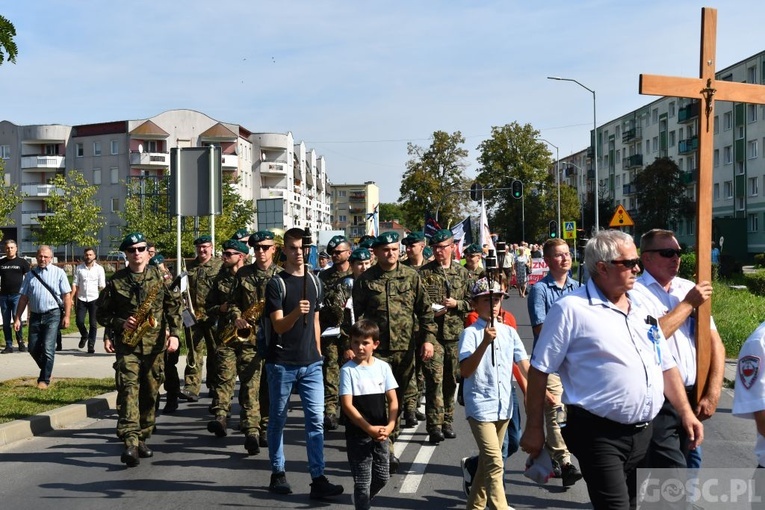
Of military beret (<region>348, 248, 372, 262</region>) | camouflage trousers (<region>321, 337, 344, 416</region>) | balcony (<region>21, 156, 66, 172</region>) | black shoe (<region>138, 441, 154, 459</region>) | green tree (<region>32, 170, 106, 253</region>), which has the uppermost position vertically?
balcony (<region>21, 156, 66, 172</region>)

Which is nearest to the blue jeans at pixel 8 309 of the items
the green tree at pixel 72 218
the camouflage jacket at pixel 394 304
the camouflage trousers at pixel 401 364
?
the camouflage jacket at pixel 394 304

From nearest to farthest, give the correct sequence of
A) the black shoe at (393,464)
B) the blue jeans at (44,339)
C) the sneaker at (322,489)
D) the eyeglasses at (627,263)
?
the eyeglasses at (627,263)
the sneaker at (322,489)
the black shoe at (393,464)
the blue jeans at (44,339)

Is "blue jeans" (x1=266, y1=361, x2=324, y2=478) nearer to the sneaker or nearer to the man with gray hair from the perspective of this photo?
the sneaker

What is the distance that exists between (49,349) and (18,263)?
469 cm

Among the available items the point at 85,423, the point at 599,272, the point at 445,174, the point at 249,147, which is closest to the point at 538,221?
the point at 445,174

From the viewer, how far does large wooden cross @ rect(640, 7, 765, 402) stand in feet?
16.4

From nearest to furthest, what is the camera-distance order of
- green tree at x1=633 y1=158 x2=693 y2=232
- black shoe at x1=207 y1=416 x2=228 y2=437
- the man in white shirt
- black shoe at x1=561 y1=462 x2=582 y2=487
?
1. black shoe at x1=561 y1=462 x2=582 y2=487
2. black shoe at x1=207 y1=416 x2=228 y2=437
3. the man in white shirt
4. green tree at x1=633 y1=158 x2=693 y2=232

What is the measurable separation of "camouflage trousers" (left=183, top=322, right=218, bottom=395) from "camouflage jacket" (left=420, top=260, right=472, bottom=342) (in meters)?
2.60

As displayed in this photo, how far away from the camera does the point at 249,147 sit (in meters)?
99.1

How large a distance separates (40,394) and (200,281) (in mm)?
2453

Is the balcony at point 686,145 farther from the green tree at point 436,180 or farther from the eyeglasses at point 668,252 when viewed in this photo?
the eyeglasses at point 668,252

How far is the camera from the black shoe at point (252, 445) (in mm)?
8141

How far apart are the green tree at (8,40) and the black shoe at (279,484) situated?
20.0 feet

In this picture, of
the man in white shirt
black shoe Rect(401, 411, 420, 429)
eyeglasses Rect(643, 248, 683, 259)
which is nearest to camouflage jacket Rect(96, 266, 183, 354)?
black shoe Rect(401, 411, 420, 429)
